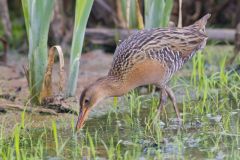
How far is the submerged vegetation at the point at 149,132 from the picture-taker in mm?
5199

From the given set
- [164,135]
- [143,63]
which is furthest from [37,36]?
[164,135]

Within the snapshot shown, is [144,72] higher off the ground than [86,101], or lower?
higher

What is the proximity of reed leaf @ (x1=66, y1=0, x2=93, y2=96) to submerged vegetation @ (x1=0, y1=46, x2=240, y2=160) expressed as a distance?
1.36ft

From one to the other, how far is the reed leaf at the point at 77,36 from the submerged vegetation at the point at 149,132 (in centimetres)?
42

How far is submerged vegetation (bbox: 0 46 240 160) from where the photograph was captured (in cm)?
520

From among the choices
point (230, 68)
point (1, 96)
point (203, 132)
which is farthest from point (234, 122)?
point (1, 96)

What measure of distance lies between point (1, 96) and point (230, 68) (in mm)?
2499

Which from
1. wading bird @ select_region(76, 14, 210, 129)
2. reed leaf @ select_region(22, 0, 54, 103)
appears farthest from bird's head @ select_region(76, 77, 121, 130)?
reed leaf @ select_region(22, 0, 54, 103)

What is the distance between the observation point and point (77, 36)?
659 centimetres

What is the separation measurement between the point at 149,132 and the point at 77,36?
1.22 metres

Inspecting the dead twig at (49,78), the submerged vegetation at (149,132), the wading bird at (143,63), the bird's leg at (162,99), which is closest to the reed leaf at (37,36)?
the dead twig at (49,78)

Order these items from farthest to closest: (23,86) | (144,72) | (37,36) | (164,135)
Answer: (23,86), (37,36), (144,72), (164,135)

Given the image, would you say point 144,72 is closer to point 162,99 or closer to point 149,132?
point 162,99

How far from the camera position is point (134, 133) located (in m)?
5.94
